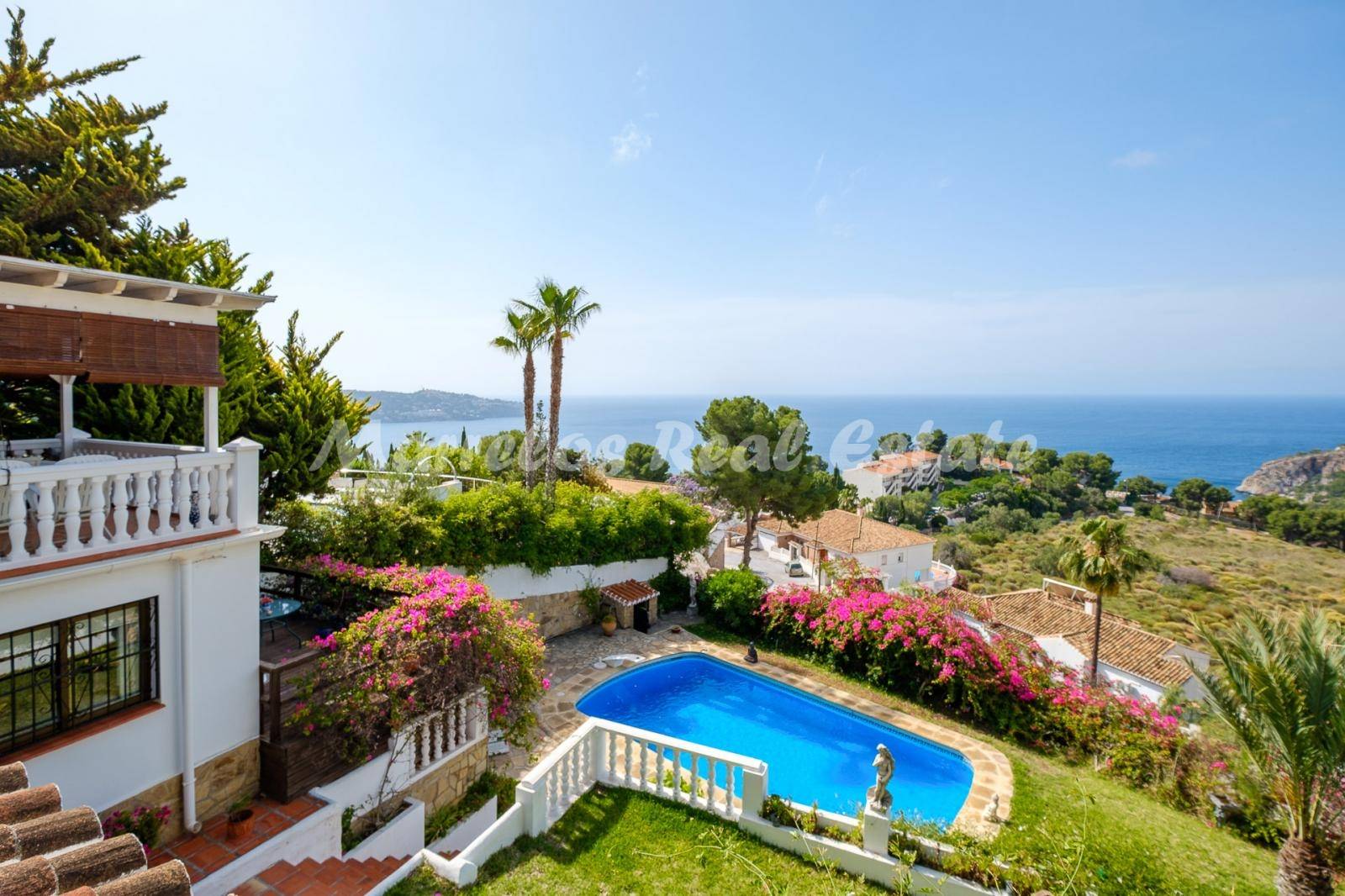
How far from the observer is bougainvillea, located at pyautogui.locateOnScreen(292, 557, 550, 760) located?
6402mm

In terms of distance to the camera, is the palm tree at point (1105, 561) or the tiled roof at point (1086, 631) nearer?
the palm tree at point (1105, 561)

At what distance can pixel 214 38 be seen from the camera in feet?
32.1

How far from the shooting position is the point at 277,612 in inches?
310

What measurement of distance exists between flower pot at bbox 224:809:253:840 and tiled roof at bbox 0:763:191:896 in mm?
3892

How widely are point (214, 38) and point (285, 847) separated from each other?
12.1m

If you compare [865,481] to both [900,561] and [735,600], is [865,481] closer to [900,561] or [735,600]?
[900,561]

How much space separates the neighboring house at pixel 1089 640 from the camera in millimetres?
23969

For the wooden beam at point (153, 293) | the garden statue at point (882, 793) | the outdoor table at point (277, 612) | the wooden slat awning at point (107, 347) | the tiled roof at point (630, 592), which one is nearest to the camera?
the wooden slat awning at point (107, 347)

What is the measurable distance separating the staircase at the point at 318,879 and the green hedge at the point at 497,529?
616 cm

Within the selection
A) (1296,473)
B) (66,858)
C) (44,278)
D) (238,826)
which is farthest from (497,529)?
(1296,473)

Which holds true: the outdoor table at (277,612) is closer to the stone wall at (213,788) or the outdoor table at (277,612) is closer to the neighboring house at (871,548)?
the stone wall at (213,788)

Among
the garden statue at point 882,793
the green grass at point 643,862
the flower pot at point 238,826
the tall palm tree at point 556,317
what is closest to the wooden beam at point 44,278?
the flower pot at point 238,826

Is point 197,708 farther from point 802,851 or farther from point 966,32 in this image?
point 966,32

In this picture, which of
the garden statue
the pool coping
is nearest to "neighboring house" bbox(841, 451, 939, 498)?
the pool coping
